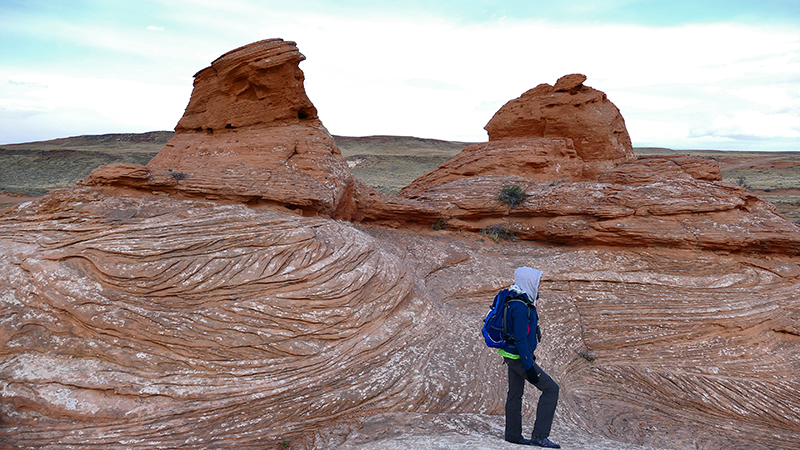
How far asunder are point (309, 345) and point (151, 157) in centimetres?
7027

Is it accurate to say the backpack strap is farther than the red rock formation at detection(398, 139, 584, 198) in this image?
No

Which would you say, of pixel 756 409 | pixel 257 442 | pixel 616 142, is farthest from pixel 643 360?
pixel 616 142

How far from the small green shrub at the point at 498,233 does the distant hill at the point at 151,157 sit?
2124 centimetres

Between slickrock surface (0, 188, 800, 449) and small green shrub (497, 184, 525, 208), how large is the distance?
3166 mm

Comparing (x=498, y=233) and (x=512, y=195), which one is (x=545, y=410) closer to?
(x=498, y=233)

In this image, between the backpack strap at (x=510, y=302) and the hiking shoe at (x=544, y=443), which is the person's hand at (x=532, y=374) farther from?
the hiking shoe at (x=544, y=443)

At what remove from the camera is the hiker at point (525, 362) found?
4.94m

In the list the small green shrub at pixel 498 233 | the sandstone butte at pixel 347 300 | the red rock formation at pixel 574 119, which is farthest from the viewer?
the red rock formation at pixel 574 119

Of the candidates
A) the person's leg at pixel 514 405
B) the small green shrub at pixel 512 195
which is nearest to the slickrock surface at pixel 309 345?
the person's leg at pixel 514 405

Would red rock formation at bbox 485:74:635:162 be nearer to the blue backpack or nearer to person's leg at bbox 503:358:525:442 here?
the blue backpack

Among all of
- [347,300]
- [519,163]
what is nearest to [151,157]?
[519,163]

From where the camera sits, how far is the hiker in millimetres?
4938

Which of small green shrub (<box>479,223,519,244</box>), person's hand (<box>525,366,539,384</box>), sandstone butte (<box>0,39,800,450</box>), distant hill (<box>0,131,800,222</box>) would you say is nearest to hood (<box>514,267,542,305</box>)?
person's hand (<box>525,366,539,384</box>)

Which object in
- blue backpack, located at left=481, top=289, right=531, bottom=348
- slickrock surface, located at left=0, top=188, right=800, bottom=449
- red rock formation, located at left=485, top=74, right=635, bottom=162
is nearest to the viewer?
blue backpack, located at left=481, top=289, right=531, bottom=348
